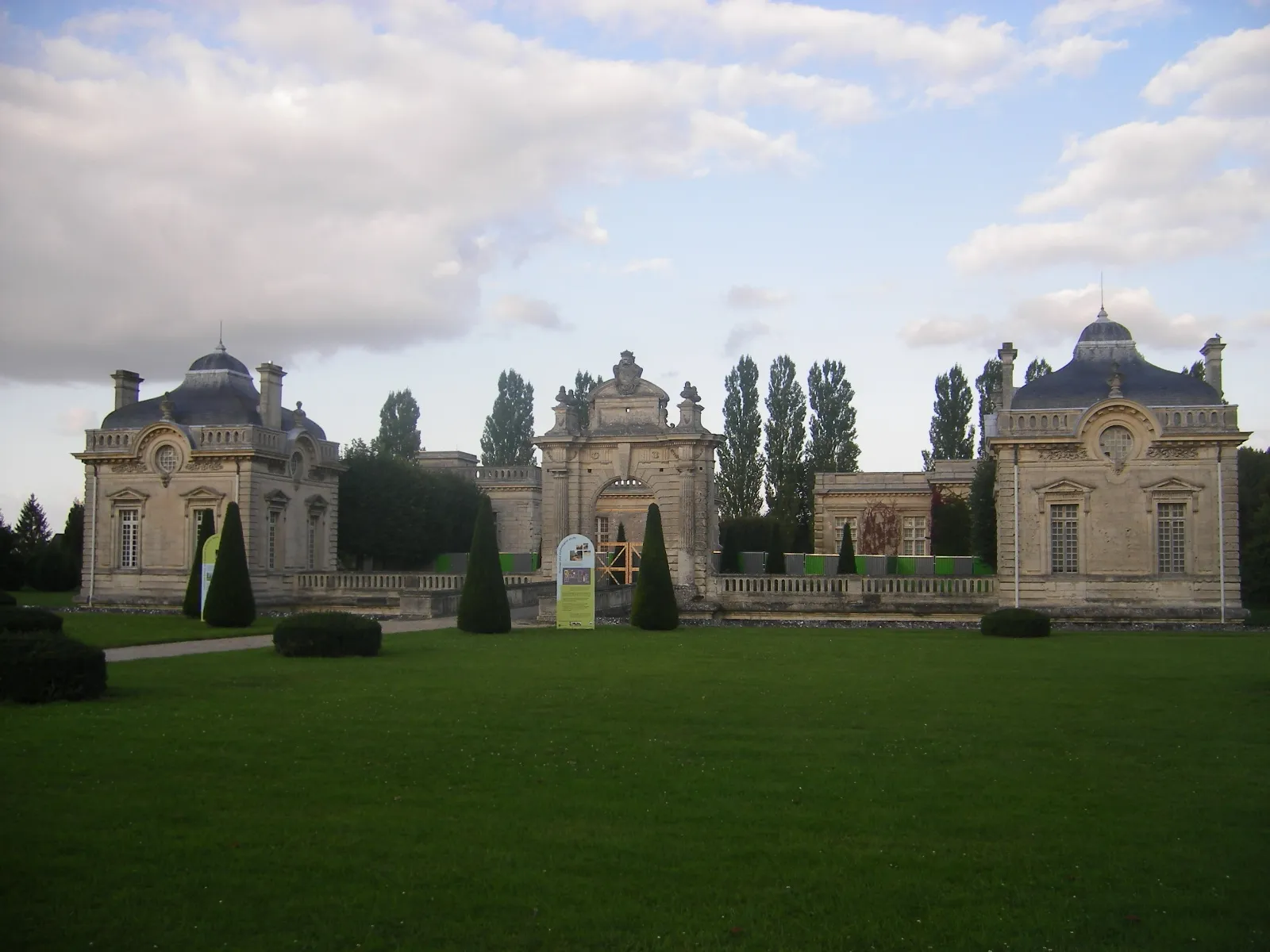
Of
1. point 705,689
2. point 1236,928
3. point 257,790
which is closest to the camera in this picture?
point 1236,928

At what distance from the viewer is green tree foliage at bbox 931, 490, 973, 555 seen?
54344mm

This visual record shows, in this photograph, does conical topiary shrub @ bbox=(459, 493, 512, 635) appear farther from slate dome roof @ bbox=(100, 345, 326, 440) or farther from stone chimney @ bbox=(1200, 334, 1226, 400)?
stone chimney @ bbox=(1200, 334, 1226, 400)

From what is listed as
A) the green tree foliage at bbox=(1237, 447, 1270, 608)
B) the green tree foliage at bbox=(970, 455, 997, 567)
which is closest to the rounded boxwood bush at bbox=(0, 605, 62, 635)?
the green tree foliage at bbox=(1237, 447, 1270, 608)

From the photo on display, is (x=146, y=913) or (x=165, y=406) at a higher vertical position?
(x=165, y=406)

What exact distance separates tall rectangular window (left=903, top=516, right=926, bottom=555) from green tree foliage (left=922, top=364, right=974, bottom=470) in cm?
278

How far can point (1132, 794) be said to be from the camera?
29.6 ft

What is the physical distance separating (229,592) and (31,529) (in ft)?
107

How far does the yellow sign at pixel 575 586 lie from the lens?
2786cm

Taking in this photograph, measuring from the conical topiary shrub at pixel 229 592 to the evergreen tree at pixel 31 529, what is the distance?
28098mm

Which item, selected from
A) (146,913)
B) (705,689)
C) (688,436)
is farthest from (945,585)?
(146,913)

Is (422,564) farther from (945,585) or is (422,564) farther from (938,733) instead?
(938,733)

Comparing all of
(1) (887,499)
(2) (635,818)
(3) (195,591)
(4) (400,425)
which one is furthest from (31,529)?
(2) (635,818)

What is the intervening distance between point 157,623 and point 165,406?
10.2m

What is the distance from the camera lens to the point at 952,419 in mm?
57500
